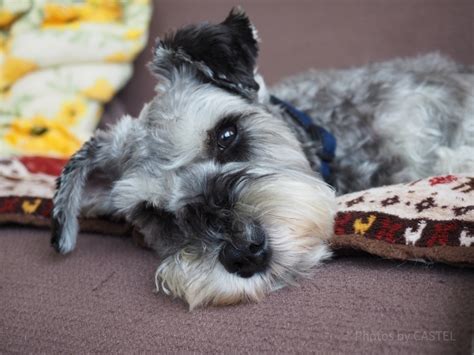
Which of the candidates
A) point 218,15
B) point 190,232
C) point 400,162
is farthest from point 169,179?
point 218,15

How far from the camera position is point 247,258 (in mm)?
1460

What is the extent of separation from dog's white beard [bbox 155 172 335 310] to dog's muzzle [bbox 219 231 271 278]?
0.02 m

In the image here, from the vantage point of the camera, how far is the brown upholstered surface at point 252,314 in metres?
1.17

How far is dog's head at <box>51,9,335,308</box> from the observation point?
148cm

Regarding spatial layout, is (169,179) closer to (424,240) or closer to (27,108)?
(424,240)

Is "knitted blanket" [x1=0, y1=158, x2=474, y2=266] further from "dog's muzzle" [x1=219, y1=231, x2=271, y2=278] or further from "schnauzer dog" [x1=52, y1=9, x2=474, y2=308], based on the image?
"dog's muzzle" [x1=219, y1=231, x2=271, y2=278]

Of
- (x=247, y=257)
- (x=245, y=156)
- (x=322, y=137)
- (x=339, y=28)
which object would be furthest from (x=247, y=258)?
(x=339, y=28)

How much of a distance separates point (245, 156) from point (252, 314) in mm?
629

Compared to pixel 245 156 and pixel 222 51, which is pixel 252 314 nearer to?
pixel 245 156

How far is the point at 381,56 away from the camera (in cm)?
288

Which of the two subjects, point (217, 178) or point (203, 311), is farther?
point (217, 178)

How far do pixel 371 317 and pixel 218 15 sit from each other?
2278mm

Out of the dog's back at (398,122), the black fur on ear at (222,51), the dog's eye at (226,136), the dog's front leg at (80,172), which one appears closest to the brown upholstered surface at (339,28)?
the dog's back at (398,122)

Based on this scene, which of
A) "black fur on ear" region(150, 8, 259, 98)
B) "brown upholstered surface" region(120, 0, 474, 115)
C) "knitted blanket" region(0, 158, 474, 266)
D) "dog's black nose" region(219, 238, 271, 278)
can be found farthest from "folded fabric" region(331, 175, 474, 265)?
"brown upholstered surface" region(120, 0, 474, 115)
